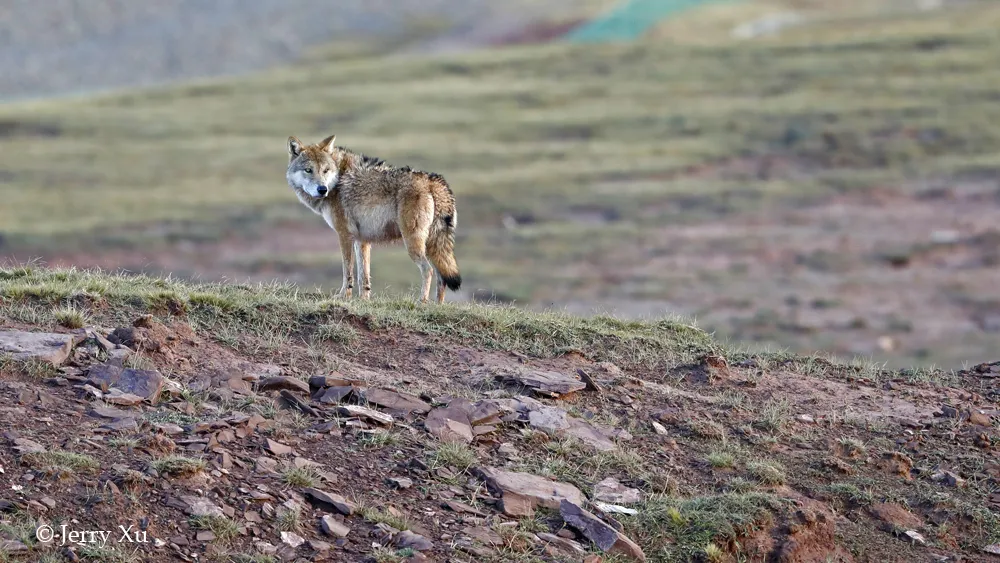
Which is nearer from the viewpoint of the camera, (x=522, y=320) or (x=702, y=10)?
(x=522, y=320)

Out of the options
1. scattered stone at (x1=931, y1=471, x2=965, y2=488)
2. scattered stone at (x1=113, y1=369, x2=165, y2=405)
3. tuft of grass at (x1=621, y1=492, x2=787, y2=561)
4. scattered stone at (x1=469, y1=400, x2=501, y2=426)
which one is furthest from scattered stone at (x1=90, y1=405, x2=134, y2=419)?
scattered stone at (x1=931, y1=471, x2=965, y2=488)

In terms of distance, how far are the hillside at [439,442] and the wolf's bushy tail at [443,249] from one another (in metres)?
1.16

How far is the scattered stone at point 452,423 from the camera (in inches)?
329

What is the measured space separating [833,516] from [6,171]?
45.9m

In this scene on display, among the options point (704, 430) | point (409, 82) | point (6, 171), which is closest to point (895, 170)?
point (409, 82)

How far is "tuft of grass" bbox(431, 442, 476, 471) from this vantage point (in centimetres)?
800

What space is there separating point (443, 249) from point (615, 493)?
4800 mm

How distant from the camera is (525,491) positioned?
25.6 feet

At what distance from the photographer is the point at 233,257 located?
3688 centimetres

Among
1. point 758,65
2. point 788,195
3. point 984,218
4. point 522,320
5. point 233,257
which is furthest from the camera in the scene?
point 758,65

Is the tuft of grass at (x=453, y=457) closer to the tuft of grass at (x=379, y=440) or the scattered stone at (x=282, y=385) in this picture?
the tuft of grass at (x=379, y=440)

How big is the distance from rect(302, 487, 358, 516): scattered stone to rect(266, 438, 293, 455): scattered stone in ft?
1.54

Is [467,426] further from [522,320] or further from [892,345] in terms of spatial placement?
[892,345]

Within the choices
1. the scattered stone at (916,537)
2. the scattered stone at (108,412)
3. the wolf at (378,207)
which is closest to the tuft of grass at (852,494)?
the scattered stone at (916,537)
